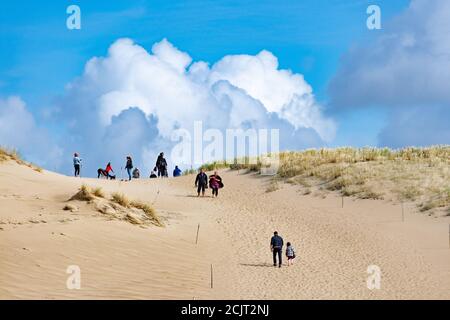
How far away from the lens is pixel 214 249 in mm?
29875

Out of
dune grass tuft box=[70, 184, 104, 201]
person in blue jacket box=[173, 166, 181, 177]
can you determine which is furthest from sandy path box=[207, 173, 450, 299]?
person in blue jacket box=[173, 166, 181, 177]

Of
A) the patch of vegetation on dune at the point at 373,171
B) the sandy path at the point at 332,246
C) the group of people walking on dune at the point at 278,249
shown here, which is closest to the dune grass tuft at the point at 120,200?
the sandy path at the point at 332,246

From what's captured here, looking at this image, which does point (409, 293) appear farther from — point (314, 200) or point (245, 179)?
point (245, 179)

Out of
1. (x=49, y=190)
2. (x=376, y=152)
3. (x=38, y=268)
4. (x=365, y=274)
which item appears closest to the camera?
(x=38, y=268)

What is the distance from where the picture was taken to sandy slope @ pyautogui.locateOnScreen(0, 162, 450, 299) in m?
22.3

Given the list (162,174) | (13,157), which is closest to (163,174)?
(162,174)

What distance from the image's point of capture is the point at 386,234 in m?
33.6

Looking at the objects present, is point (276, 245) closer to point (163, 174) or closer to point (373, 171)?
point (373, 171)

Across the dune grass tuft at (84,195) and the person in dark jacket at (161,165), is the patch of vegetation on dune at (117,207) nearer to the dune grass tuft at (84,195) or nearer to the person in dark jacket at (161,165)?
the dune grass tuft at (84,195)
